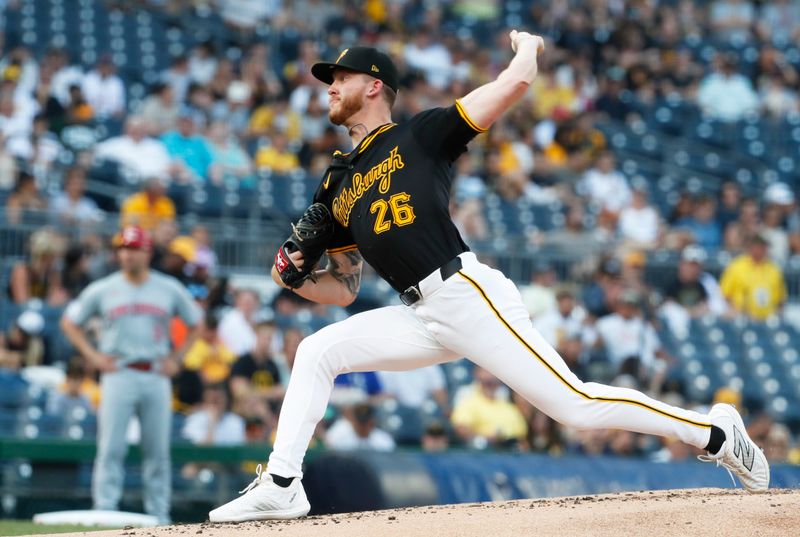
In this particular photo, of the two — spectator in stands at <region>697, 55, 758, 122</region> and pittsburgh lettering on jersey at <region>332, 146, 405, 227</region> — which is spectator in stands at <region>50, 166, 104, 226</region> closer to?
pittsburgh lettering on jersey at <region>332, 146, 405, 227</region>

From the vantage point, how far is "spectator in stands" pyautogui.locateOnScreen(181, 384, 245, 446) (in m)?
10.1

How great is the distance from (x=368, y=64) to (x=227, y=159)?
26.6 ft

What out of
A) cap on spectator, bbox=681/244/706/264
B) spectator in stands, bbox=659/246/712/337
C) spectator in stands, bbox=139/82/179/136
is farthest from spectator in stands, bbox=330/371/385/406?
spectator in stands, bbox=139/82/179/136

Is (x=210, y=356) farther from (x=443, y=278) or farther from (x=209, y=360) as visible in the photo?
(x=443, y=278)

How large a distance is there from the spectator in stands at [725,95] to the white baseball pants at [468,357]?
43.5 ft

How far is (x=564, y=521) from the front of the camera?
4.89m

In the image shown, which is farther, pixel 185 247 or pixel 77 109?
pixel 77 109

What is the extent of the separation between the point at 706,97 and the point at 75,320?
448 inches

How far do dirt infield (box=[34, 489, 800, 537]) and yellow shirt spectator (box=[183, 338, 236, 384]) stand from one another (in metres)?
5.26

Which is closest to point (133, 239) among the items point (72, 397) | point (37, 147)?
point (72, 397)

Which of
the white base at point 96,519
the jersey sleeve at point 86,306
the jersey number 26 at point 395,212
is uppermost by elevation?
the jersey number 26 at point 395,212

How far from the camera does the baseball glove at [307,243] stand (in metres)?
5.46

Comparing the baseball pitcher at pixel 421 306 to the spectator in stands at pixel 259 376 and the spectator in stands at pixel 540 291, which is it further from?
the spectator in stands at pixel 540 291

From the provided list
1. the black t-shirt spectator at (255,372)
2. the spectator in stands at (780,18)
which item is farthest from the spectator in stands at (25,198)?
the spectator in stands at (780,18)
